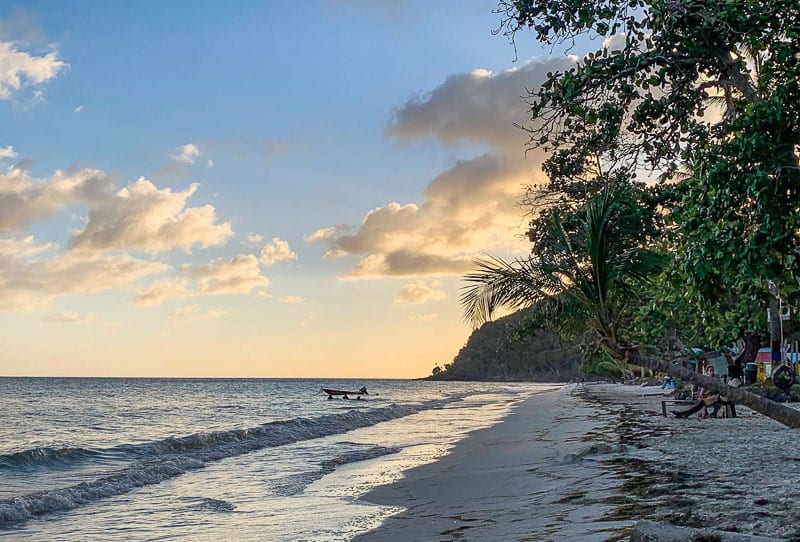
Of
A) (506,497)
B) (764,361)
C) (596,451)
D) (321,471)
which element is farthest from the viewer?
(764,361)

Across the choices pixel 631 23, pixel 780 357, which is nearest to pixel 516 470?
pixel 631 23

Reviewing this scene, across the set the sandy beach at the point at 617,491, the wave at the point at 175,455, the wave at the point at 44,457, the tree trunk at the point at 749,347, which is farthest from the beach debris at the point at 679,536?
the tree trunk at the point at 749,347

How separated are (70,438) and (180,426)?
593 cm

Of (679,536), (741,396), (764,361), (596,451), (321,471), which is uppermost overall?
(741,396)

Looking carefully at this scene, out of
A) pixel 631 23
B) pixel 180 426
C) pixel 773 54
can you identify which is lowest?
pixel 180 426

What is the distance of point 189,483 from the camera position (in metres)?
13.8

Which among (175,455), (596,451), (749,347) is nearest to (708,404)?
(596,451)

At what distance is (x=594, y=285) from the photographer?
25.5 ft

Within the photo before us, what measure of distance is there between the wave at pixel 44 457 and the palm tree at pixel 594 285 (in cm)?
1414

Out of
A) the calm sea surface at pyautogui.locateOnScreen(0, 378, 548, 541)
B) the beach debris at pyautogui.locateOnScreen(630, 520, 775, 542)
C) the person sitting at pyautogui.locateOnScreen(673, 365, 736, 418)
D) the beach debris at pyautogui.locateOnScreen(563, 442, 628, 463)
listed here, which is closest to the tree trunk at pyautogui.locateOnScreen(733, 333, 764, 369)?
the calm sea surface at pyautogui.locateOnScreen(0, 378, 548, 541)

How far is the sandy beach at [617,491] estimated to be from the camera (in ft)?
20.0

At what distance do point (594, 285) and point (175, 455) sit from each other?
14.5 m

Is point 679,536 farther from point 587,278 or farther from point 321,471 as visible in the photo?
point 321,471

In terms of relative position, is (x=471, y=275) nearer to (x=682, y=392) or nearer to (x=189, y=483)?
(x=189, y=483)
